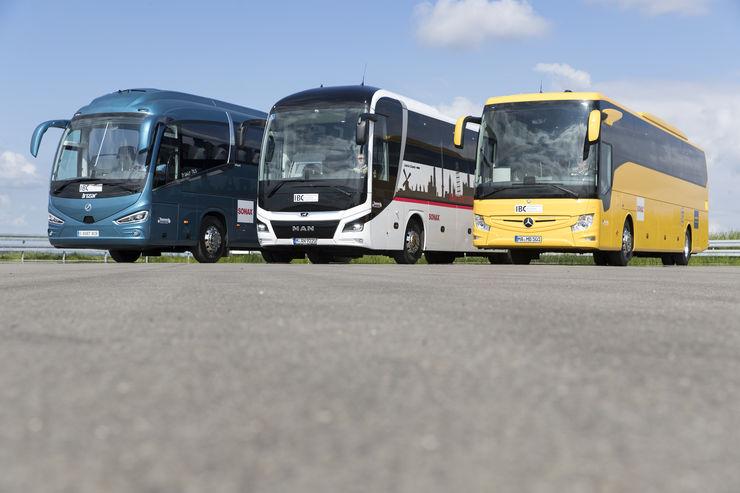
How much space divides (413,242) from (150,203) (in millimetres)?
5712

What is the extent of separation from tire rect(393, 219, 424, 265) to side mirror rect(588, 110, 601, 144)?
446 centimetres

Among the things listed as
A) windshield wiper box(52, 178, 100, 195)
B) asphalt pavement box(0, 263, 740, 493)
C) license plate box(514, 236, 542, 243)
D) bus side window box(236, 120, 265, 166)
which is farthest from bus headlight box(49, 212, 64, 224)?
asphalt pavement box(0, 263, 740, 493)

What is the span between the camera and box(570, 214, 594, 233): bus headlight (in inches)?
815

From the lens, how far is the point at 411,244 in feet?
74.9

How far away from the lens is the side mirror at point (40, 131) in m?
23.2

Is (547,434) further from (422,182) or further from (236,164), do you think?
(236,164)

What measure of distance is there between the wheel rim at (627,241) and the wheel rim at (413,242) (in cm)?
446

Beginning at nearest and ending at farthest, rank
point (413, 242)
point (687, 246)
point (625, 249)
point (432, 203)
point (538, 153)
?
point (538, 153)
point (625, 249)
point (413, 242)
point (432, 203)
point (687, 246)

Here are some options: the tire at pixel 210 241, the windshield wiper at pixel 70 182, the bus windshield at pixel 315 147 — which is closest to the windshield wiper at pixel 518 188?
the bus windshield at pixel 315 147

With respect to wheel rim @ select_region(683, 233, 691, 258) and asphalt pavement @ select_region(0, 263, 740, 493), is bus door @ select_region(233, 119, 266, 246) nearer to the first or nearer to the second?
wheel rim @ select_region(683, 233, 691, 258)

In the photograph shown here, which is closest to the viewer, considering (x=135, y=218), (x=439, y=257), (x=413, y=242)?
(x=135, y=218)

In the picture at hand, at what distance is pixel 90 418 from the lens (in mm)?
3531

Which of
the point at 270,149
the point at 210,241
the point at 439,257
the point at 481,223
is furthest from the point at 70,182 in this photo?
the point at 439,257

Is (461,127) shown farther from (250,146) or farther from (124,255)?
(124,255)
